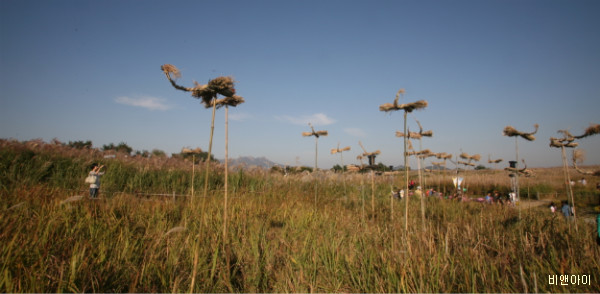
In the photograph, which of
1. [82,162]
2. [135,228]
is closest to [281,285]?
[135,228]

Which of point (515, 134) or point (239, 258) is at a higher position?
point (515, 134)

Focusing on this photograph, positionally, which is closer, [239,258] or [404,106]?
[239,258]

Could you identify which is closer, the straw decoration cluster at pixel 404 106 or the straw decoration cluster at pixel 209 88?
the straw decoration cluster at pixel 209 88

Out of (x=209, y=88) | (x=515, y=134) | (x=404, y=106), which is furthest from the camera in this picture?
(x=515, y=134)

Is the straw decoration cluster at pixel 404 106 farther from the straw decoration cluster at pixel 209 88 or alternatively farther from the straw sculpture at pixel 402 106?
the straw decoration cluster at pixel 209 88

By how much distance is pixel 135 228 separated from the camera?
3.90 metres

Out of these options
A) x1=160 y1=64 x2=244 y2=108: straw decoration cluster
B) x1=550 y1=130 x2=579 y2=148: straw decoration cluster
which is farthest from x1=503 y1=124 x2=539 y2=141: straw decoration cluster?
x1=160 y1=64 x2=244 y2=108: straw decoration cluster

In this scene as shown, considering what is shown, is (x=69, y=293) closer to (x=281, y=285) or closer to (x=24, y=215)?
(x=281, y=285)

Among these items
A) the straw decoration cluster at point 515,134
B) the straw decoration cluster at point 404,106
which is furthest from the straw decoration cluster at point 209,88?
the straw decoration cluster at point 515,134

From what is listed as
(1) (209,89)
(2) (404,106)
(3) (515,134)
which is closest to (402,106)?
(2) (404,106)

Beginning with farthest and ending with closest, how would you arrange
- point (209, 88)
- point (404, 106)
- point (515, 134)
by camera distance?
point (515, 134) < point (404, 106) < point (209, 88)

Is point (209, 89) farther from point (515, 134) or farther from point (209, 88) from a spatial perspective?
point (515, 134)

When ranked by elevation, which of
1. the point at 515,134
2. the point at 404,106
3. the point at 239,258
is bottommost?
the point at 239,258

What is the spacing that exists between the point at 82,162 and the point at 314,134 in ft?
27.0
